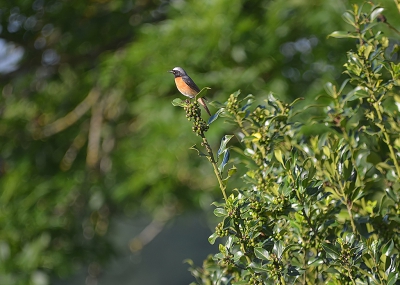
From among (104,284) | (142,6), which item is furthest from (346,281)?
(104,284)

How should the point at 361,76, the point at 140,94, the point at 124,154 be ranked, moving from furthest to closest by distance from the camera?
1. the point at 124,154
2. the point at 140,94
3. the point at 361,76

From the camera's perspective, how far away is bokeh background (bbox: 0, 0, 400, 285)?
3270mm

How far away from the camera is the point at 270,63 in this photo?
3279 mm

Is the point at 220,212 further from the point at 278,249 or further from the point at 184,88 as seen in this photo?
the point at 184,88

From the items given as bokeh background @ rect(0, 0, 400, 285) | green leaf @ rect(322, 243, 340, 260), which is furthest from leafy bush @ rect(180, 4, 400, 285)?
bokeh background @ rect(0, 0, 400, 285)

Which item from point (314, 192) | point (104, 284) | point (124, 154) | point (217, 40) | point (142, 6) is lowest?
point (104, 284)

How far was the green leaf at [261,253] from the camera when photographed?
92 centimetres

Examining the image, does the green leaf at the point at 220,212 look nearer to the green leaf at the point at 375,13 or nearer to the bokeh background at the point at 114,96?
the green leaf at the point at 375,13

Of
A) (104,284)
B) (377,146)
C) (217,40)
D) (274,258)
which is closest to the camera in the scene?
(274,258)

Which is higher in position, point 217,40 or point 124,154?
point 217,40

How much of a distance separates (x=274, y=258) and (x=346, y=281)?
0.15 meters

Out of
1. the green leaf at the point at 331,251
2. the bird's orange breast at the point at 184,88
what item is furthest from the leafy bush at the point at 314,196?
the bird's orange breast at the point at 184,88

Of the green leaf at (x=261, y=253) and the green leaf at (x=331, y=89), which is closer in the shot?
the green leaf at (x=261, y=253)

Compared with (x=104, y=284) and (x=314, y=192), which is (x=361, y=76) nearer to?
(x=314, y=192)
